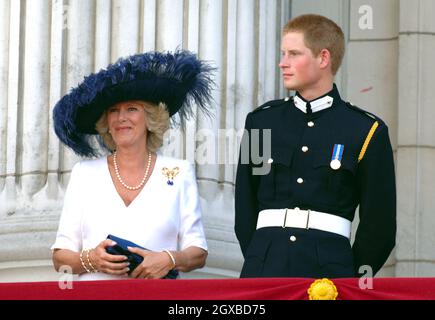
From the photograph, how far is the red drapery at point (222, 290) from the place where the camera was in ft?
26.4

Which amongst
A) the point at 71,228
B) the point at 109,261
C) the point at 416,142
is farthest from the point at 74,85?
the point at 416,142

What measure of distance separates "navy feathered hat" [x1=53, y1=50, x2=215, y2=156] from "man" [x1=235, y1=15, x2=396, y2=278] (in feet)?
1.84

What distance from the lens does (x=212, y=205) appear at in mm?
10312

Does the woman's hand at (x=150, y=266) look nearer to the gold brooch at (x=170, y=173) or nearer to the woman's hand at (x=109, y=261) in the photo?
the woman's hand at (x=109, y=261)

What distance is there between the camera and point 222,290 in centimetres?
815

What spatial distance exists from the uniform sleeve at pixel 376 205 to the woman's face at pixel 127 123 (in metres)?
1.09

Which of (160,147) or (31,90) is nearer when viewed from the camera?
(160,147)

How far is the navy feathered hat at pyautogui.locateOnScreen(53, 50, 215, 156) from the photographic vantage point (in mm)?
9109
